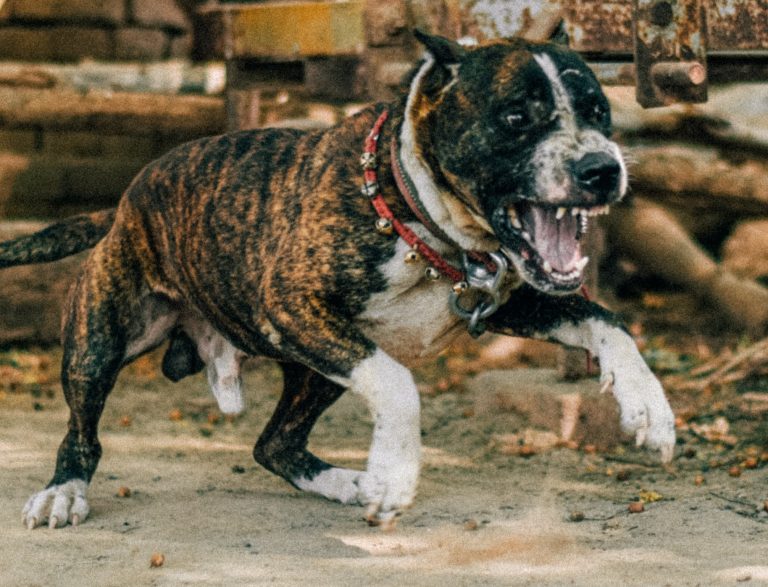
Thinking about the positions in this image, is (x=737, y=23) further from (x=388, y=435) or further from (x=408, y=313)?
(x=388, y=435)

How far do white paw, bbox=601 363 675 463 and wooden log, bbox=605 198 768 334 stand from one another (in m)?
4.11

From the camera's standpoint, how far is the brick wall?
806 cm

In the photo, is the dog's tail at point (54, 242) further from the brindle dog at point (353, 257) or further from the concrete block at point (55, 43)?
the concrete block at point (55, 43)

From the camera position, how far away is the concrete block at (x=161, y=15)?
846cm

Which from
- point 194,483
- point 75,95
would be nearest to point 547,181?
point 194,483

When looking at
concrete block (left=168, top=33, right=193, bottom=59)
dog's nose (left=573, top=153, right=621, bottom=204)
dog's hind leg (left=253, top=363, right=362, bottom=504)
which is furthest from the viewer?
concrete block (left=168, top=33, right=193, bottom=59)

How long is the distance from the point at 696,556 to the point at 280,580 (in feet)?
4.00

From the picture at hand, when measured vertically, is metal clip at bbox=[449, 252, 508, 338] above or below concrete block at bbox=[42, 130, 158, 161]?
above

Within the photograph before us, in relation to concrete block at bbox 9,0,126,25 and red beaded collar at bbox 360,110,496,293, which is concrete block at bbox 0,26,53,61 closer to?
concrete block at bbox 9,0,126,25

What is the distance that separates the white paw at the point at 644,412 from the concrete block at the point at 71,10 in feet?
17.0

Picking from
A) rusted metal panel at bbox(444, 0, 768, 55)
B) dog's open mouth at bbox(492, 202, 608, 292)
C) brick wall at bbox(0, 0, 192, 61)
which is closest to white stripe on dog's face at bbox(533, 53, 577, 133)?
dog's open mouth at bbox(492, 202, 608, 292)

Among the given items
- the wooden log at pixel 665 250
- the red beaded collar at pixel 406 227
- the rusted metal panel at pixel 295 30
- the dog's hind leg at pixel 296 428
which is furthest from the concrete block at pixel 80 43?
the red beaded collar at pixel 406 227

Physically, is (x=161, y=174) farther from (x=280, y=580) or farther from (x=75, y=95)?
(x=75, y=95)

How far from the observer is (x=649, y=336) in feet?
25.9
